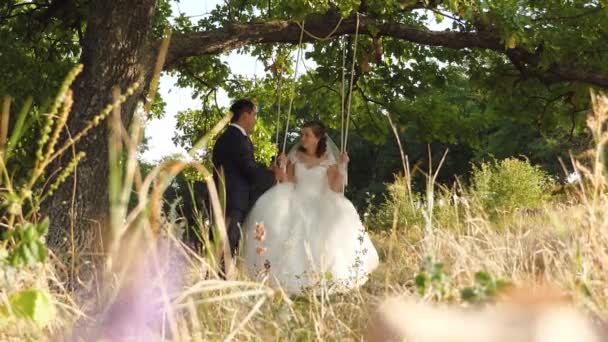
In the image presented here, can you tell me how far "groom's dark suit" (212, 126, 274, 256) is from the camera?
8.16 meters

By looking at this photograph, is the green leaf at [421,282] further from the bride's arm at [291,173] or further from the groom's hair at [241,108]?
the bride's arm at [291,173]

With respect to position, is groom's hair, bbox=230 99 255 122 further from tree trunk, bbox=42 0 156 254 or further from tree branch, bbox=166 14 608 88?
tree branch, bbox=166 14 608 88

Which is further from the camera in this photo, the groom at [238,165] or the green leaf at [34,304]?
the groom at [238,165]

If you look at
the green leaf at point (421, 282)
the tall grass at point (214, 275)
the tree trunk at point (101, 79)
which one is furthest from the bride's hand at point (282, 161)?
the green leaf at point (421, 282)

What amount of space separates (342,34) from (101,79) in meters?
3.65

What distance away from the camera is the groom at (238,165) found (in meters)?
8.16

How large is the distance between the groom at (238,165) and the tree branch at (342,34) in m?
1.86

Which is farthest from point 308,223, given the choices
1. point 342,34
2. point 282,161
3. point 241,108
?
point 342,34

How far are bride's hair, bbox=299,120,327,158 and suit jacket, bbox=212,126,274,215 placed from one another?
52 cm

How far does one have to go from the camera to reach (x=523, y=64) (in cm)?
1210

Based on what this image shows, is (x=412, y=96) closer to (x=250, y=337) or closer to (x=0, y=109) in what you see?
Answer: (x=0, y=109)

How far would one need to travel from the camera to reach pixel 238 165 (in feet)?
27.0

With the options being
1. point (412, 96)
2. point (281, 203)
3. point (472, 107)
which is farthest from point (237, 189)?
point (472, 107)

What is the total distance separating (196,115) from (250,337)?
11.5m
